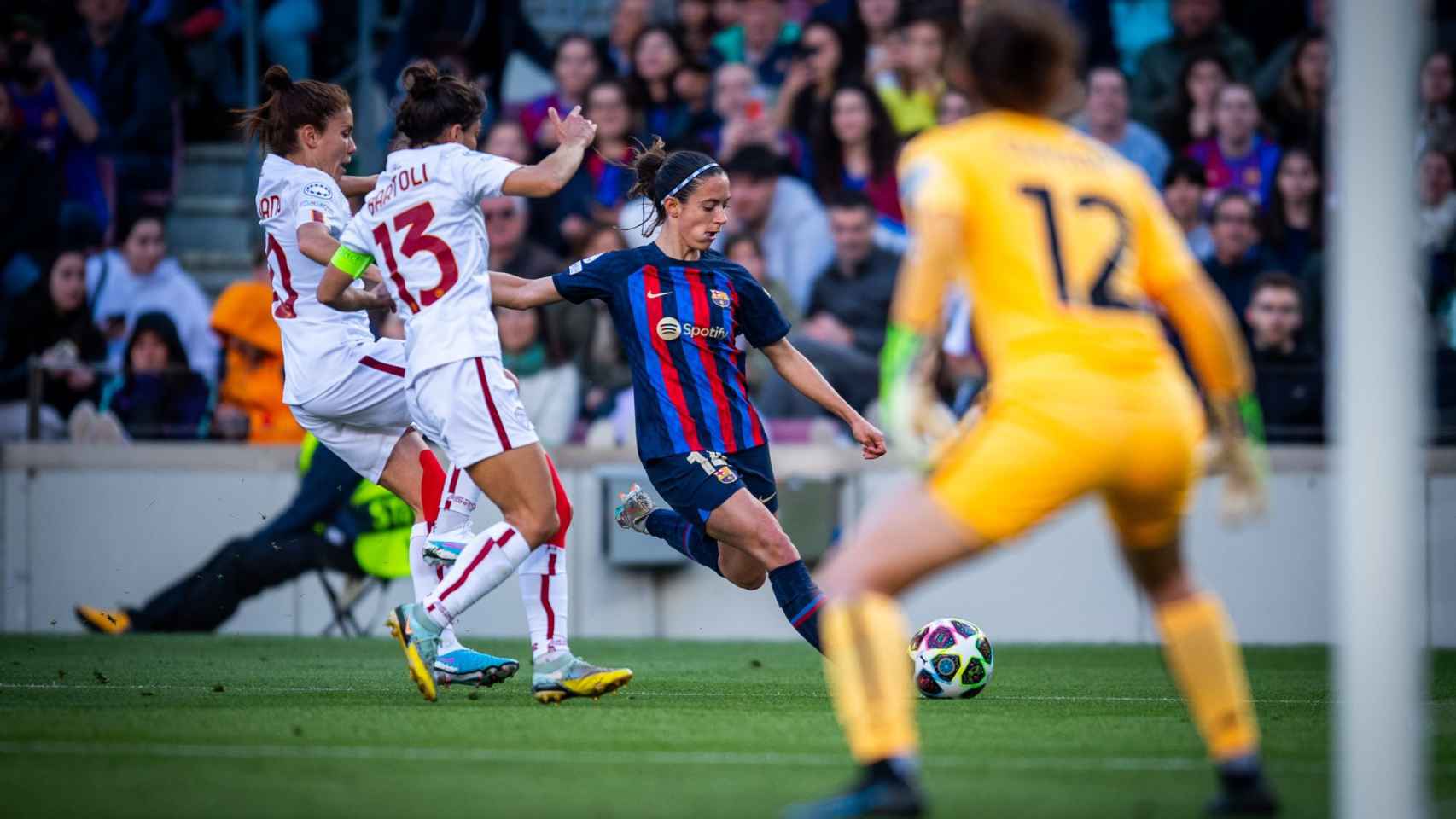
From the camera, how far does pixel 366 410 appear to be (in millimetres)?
8750

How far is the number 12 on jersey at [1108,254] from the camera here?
4.73 m

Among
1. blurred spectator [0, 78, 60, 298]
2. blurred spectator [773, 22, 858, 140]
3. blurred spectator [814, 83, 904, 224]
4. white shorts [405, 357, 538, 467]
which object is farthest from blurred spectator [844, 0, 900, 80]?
white shorts [405, 357, 538, 467]

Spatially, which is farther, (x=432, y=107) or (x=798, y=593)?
(x=798, y=593)

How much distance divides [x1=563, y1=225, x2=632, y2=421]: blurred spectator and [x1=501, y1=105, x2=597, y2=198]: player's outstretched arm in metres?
6.32

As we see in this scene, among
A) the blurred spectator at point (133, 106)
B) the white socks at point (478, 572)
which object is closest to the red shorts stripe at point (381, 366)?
the white socks at point (478, 572)

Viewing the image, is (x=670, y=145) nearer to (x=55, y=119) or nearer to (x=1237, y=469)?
(x=55, y=119)

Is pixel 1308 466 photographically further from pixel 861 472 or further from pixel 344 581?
pixel 344 581

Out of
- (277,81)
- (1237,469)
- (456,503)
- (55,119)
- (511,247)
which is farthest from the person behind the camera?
(55,119)

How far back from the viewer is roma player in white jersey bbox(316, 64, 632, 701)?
295 inches

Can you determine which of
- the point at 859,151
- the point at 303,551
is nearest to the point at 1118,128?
the point at 859,151

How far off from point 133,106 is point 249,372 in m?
3.67

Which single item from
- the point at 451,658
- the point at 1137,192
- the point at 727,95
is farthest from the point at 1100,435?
the point at 727,95

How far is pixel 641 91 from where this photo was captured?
15.6m

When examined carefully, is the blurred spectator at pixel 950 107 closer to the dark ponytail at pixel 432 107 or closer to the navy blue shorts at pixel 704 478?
the navy blue shorts at pixel 704 478
